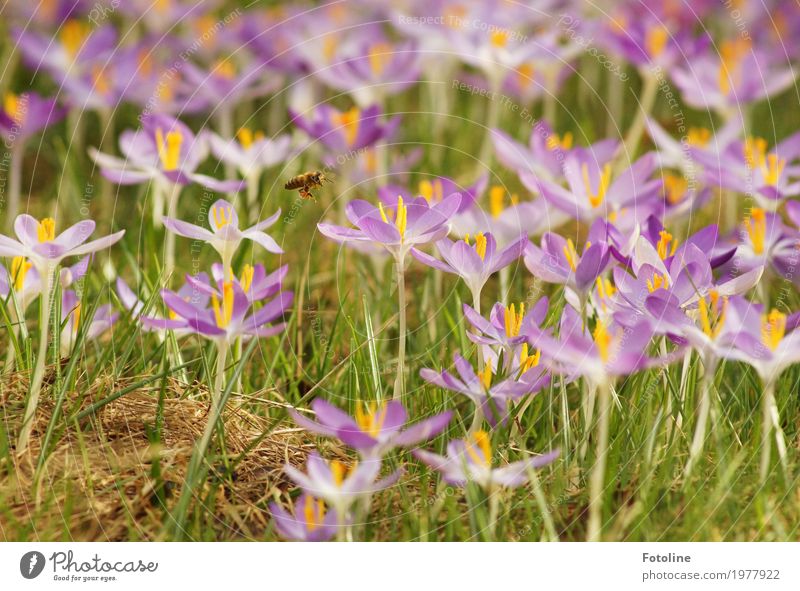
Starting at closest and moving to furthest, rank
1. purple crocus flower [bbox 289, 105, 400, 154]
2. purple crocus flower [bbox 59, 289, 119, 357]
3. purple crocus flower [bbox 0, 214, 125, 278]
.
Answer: purple crocus flower [bbox 0, 214, 125, 278], purple crocus flower [bbox 59, 289, 119, 357], purple crocus flower [bbox 289, 105, 400, 154]

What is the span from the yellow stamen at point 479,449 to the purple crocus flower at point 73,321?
1.45ft

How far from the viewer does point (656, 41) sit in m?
1.56

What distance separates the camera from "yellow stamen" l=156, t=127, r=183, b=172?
1.26m

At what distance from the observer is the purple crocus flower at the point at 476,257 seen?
102 cm

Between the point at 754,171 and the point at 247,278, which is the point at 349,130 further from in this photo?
the point at 754,171

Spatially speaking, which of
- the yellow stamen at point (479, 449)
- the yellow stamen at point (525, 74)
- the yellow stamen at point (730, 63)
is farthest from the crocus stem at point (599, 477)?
the yellow stamen at point (525, 74)

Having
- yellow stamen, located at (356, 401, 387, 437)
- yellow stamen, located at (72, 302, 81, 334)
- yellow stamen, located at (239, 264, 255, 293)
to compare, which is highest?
yellow stamen, located at (239, 264, 255, 293)

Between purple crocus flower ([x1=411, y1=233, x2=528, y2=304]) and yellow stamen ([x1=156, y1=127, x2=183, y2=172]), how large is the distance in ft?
1.29

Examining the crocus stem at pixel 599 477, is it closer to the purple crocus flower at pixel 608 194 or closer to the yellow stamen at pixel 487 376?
the yellow stamen at pixel 487 376

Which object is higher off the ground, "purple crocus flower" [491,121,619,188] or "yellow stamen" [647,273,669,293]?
Answer: "purple crocus flower" [491,121,619,188]

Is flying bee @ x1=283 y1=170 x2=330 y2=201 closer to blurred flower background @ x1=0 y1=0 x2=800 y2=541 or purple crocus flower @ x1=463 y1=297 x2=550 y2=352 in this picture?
blurred flower background @ x1=0 y1=0 x2=800 y2=541

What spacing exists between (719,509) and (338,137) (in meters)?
Answer: 0.67

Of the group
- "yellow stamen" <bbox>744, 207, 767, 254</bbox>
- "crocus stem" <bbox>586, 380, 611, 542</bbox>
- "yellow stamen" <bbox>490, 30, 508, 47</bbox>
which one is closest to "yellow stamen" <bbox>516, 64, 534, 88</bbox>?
"yellow stamen" <bbox>490, 30, 508, 47</bbox>
